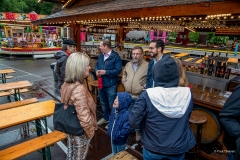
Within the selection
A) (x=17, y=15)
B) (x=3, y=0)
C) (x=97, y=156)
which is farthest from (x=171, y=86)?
(x=3, y=0)

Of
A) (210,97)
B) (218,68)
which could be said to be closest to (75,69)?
(210,97)

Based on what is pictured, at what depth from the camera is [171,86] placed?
4.84 ft

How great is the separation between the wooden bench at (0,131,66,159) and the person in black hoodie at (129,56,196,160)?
165cm

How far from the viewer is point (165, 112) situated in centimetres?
142

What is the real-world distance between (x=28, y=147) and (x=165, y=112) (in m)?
2.15

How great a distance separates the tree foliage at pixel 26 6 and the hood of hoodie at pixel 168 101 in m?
44.2

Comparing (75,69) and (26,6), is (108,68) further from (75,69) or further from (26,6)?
(26,6)

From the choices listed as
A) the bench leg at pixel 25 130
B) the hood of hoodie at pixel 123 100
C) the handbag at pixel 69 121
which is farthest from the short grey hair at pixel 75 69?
the bench leg at pixel 25 130

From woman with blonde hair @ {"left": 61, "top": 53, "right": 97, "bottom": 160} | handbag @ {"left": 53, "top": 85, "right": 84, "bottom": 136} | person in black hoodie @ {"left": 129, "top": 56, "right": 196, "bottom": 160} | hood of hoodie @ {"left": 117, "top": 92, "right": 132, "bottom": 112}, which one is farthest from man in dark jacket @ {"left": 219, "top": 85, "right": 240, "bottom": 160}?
handbag @ {"left": 53, "top": 85, "right": 84, "bottom": 136}

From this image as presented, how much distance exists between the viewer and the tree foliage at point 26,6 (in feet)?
116

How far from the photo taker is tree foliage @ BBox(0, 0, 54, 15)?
35213mm

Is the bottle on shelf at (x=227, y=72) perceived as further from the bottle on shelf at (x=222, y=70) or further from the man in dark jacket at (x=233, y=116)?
the man in dark jacket at (x=233, y=116)

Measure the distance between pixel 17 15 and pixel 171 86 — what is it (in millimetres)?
27496

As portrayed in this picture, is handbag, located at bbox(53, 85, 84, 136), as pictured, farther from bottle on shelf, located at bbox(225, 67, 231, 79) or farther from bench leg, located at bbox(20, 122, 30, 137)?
bottle on shelf, located at bbox(225, 67, 231, 79)
